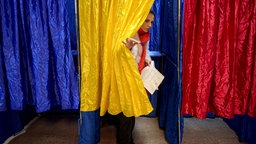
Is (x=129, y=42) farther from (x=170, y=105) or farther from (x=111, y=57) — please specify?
(x=170, y=105)

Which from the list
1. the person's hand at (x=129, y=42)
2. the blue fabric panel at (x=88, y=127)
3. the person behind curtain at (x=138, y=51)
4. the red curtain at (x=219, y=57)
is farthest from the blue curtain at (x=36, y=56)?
the red curtain at (x=219, y=57)

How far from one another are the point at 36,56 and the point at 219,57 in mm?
1739

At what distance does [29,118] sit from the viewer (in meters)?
3.32

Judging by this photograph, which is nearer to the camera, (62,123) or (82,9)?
(82,9)

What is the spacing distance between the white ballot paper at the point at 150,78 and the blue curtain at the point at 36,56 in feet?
2.27

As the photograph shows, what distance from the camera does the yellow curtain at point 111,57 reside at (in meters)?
2.11

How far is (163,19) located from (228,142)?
1.59 meters

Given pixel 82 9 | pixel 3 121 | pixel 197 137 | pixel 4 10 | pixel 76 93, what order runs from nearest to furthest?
pixel 82 9 → pixel 4 10 → pixel 76 93 → pixel 3 121 → pixel 197 137

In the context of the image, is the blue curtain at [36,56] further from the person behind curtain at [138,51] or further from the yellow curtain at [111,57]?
the person behind curtain at [138,51]

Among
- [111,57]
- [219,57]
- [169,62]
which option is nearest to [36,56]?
[111,57]

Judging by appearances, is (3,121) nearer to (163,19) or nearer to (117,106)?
(117,106)

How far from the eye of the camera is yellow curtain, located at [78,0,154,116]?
211 centimetres

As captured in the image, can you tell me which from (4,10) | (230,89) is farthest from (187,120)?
(4,10)

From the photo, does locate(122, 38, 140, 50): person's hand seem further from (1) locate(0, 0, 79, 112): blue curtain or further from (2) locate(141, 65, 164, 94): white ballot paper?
(1) locate(0, 0, 79, 112): blue curtain
